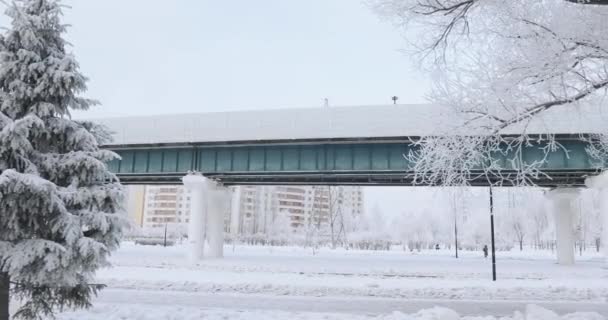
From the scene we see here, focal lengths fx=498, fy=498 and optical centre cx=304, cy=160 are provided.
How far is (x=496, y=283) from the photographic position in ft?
65.3

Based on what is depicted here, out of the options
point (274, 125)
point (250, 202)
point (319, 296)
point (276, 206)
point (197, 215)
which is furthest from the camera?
point (250, 202)

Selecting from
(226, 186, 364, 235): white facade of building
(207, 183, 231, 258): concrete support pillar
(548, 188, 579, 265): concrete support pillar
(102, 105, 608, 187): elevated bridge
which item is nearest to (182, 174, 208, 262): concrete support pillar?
(102, 105, 608, 187): elevated bridge

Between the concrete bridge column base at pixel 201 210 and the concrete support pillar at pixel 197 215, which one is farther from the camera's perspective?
the concrete bridge column base at pixel 201 210

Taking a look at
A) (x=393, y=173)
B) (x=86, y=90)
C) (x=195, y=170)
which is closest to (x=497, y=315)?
(x=86, y=90)

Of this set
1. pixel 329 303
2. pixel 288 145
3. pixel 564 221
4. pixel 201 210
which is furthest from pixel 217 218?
pixel 564 221

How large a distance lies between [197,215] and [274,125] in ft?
25.4

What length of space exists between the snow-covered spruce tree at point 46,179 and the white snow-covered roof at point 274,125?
19.4 meters

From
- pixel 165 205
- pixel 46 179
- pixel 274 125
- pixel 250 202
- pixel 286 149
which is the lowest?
pixel 46 179

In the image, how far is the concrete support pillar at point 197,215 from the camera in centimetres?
3066

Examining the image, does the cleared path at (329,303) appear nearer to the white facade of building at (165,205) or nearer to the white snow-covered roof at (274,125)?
the white snow-covered roof at (274,125)

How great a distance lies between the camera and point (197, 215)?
103 feet

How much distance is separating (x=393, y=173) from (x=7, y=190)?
2421 cm

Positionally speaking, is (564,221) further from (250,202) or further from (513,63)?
(250,202)

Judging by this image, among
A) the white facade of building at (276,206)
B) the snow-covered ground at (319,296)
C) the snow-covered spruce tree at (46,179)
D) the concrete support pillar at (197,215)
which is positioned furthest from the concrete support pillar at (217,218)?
the white facade of building at (276,206)
